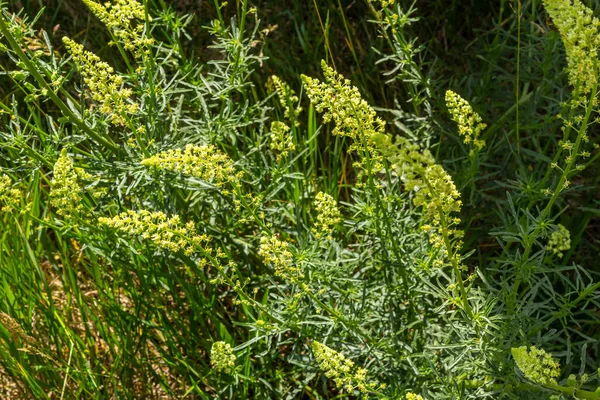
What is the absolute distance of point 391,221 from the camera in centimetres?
351

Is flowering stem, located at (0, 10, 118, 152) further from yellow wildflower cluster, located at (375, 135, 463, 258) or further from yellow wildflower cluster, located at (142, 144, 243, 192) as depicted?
yellow wildflower cluster, located at (375, 135, 463, 258)

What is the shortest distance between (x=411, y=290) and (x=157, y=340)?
146 centimetres

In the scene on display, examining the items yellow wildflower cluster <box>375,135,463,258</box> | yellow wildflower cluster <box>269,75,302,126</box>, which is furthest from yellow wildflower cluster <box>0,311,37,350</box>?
yellow wildflower cluster <box>375,135,463,258</box>

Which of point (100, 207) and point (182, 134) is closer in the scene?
point (100, 207)

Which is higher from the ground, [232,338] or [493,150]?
[493,150]

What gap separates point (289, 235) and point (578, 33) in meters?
2.08

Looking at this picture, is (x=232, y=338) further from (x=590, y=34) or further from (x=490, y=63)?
(x=590, y=34)

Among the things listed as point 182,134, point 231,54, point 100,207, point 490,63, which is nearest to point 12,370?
point 100,207

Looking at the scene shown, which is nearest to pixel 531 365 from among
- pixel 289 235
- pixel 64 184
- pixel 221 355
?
pixel 221 355

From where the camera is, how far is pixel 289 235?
13.7 feet

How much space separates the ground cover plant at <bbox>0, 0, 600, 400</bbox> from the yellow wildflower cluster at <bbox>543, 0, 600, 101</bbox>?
16.1 inches

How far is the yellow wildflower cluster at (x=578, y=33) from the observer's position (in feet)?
7.82

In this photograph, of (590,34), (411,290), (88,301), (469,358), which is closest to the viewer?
(590,34)

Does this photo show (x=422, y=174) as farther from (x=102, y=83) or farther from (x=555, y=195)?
(x=102, y=83)
